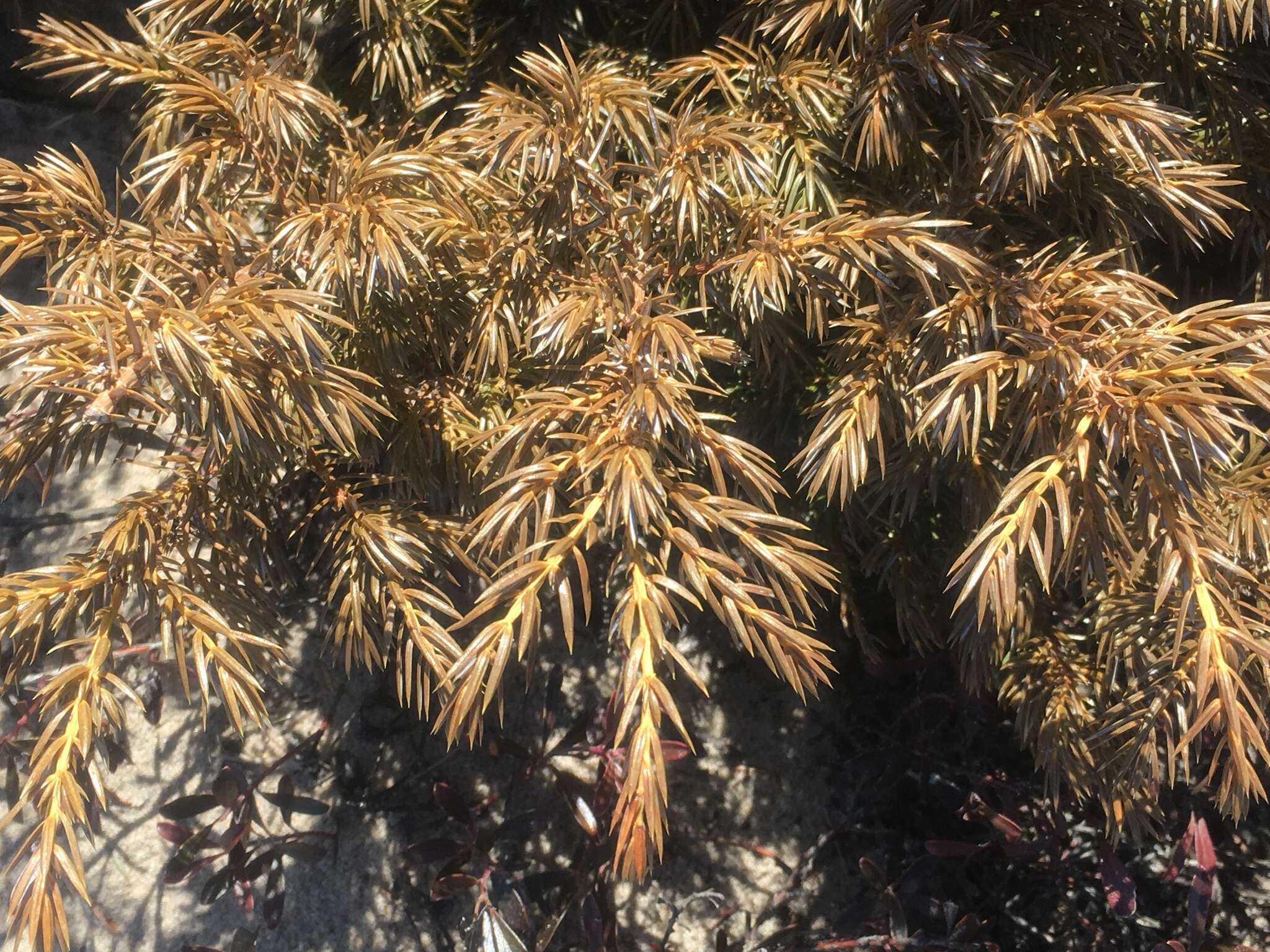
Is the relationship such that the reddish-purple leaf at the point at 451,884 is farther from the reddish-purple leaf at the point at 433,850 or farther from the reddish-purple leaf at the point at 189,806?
the reddish-purple leaf at the point at 189,806

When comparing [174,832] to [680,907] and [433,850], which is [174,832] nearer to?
[433,850]

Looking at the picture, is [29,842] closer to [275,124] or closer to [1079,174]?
[275,124]

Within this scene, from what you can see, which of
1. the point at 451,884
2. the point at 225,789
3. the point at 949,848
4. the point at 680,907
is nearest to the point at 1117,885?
the point at 949,848

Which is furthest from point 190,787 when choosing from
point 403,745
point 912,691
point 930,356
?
point 930,356

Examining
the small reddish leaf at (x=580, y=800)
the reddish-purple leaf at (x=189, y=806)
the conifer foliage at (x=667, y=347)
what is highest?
the conifer foliage at (x=667, y=347)

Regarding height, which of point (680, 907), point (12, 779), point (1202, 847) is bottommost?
point (680, 907)

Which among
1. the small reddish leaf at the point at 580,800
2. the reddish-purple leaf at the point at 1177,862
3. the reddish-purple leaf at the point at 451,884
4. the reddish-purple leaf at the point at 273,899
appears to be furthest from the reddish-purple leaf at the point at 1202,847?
the reddish-purple leaf at the point at 273,899
